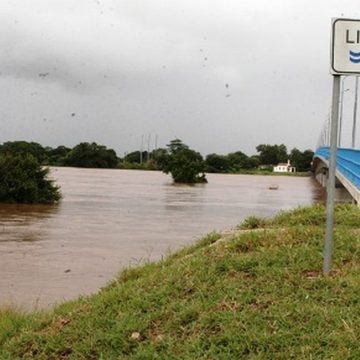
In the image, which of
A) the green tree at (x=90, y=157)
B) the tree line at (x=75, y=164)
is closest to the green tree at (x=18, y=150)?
the tree line at (x=75, y=164)

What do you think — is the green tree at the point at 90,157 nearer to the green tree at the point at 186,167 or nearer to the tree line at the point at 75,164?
the tree line at the point at 75,164

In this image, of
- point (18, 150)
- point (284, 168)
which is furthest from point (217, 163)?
point (18, 150)

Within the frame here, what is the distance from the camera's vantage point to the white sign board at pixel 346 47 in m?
4.68

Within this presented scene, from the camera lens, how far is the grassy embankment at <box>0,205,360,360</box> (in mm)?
3781

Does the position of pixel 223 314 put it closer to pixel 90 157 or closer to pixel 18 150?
pixel 18 150

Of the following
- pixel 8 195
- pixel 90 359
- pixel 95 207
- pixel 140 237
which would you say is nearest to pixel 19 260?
pixel 140 237

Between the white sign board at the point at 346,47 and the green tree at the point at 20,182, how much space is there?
22327mm

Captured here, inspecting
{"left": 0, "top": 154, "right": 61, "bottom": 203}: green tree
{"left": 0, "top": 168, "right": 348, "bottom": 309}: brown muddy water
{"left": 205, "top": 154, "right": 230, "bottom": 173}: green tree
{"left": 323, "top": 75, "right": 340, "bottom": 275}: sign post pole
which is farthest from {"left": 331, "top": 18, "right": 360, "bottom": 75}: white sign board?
{"left": 205, "top": 154, "right": 230, "bottom": 173}: green tree

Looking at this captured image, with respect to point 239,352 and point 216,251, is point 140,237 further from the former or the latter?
point 239,352

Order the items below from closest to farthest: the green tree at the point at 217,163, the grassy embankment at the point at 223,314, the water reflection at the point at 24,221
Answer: the grassy embankment at the point at 223,314
the water reflection at the point at 24,221
the green tree at the point at 217,163

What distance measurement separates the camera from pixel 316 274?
4.74 meters

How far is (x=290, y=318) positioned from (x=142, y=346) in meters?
0.93

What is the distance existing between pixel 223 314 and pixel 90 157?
3328 inches

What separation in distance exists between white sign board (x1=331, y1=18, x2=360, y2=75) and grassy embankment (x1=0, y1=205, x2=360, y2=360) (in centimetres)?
149
